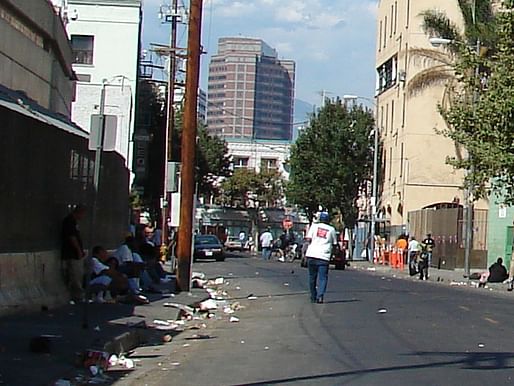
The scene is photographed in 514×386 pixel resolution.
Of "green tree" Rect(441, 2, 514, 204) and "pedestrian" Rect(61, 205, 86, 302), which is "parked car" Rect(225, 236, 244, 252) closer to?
"green tree" Rect(441, 2, 514, 204)

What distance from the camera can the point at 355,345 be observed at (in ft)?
47.2

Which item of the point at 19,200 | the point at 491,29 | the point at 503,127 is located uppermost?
the point at 491,29

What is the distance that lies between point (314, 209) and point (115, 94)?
22.8m

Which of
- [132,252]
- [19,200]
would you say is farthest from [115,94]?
[19,200]

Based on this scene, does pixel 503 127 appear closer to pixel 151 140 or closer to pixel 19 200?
pixel 19 200

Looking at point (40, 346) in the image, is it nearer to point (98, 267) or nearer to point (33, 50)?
point (98, 267)

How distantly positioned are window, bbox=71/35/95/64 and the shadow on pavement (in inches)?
1933

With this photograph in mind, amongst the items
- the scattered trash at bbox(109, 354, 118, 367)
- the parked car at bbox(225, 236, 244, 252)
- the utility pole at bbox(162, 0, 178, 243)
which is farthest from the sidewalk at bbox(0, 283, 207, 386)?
the parked car at bbox(225, 236, 244, 252)

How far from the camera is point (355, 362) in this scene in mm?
12656

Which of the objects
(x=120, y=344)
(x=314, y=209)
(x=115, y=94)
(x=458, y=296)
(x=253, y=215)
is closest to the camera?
(x=120, y=344)

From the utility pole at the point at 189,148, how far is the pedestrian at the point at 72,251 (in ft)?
15.6

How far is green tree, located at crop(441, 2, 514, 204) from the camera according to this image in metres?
31.9

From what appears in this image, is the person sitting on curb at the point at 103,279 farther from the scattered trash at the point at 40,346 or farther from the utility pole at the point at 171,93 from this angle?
the utility pole at the point at 171,93

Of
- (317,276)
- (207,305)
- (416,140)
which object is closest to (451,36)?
(416,140)
